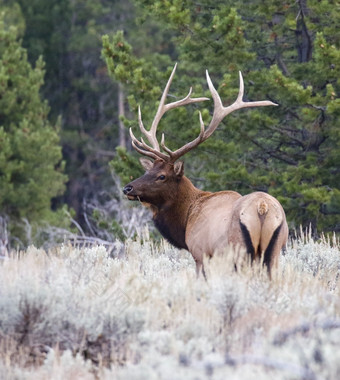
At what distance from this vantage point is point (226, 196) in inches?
338

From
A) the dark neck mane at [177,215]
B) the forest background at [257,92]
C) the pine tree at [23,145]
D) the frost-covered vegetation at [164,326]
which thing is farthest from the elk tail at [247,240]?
the pine tree at [23,145]

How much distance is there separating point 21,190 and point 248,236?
17.8 m

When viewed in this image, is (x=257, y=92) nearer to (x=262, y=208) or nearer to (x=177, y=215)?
(x=177, y=215)

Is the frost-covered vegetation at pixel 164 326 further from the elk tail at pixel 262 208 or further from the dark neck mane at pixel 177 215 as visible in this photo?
the dark neck mane at pixel 177 215

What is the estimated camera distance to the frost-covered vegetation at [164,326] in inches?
187

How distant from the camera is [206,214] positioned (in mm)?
8586

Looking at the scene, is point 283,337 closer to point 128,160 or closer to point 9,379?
point 9,379

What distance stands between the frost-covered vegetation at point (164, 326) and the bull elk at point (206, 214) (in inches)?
21.4

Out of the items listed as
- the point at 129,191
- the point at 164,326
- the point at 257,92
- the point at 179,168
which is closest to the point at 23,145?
the point at 257,92

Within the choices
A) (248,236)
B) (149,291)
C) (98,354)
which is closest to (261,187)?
(248,236)

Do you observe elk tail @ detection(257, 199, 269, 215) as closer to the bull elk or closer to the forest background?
the bull elk

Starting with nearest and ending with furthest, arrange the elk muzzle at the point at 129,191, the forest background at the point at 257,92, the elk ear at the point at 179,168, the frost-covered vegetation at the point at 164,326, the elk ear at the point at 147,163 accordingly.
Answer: the frost-covered vegetation at the point at 164,326 → the elk muzzle at the point at 129,191 → the elk ear at the point at 179,168 → the elk ear at the point at 147,163 → the forest background at the point at 257,92

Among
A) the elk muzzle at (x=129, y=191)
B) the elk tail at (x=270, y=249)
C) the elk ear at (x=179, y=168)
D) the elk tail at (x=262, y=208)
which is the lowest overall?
the elk tail at (x=270, y=249)

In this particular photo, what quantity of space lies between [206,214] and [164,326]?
109 inches
